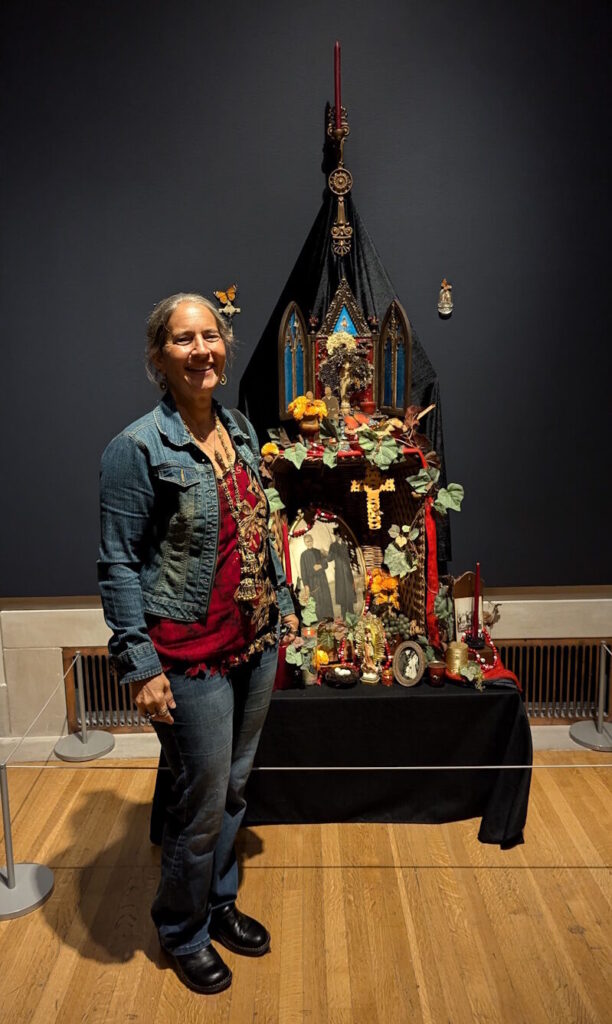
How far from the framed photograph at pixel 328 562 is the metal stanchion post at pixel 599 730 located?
1231mm

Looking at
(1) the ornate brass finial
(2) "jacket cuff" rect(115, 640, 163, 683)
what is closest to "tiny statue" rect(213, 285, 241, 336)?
(1) the ornate brass finial

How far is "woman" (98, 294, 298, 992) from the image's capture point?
2152mm

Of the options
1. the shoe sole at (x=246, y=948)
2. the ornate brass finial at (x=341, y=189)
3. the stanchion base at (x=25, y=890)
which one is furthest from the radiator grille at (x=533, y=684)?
the ornate brass finial at (x=341, y=189)

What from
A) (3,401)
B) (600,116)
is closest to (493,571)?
(600,116)

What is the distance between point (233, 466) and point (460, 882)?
1.79m

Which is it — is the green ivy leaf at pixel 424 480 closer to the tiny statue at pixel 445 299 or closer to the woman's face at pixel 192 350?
the tiny statue at pixel 445 299

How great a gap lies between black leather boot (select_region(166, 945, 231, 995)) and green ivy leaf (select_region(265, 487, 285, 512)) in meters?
1.55

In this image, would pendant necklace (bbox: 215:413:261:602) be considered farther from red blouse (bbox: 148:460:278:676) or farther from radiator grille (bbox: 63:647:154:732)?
radiator grille (bbox: 63:647:154:732)

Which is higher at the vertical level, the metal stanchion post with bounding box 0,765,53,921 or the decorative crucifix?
the decorative crucifix

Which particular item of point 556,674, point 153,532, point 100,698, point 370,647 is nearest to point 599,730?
point 556,674

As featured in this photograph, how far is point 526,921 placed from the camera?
2.76m

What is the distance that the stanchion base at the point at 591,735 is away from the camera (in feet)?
12.6

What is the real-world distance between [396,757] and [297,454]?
4.18ft

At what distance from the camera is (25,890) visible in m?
2.93
